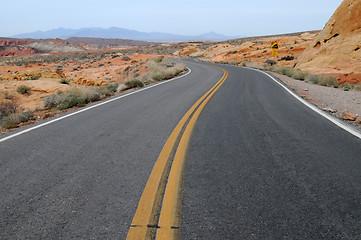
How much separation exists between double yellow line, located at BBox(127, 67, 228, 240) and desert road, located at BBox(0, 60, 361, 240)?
0.04 feet

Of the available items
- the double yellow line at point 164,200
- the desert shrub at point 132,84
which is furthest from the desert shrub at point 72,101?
the double yellow line at point 164,200

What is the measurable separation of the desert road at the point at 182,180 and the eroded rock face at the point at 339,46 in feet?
50.0

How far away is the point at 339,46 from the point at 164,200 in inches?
860

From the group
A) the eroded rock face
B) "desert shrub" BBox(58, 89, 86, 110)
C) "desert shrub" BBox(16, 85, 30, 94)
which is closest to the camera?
"desert shrub" BBox(58, 89, 86, 110)

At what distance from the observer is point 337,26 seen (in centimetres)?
2058

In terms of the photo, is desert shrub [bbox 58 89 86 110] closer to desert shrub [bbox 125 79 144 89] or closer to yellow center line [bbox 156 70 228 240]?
desert shrub [bbox 125 79 144 89]

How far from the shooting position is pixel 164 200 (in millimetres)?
2600

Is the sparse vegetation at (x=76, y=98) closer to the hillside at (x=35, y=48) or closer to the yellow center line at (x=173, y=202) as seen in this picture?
the yellow center line at (x=173, y=202)

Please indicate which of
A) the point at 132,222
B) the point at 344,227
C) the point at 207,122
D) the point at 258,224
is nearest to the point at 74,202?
the point at 132,222

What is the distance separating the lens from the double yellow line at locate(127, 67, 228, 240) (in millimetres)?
2148

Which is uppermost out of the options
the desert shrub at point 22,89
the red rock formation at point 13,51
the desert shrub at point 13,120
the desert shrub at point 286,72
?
the desert shrub at point 286,72

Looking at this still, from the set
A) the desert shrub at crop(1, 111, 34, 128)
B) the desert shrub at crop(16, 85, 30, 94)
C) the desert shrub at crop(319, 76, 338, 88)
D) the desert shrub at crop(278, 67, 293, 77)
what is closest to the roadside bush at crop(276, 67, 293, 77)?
the desert shrub at crop(278, 67, 293, 77)

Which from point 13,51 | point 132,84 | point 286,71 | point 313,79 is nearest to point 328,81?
point 313,79

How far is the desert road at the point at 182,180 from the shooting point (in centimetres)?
222
